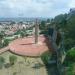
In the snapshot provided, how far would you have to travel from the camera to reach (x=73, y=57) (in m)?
20.7

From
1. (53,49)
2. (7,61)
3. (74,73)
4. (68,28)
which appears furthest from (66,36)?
(74,73)

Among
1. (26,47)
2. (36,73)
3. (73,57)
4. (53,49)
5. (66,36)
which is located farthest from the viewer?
(26,47)

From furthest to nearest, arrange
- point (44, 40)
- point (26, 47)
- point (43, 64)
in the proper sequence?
point (44, 40), point (26, 47), point (43, 64)

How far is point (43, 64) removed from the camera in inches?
982

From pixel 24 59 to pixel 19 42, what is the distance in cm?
854

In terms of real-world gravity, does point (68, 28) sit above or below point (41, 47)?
above

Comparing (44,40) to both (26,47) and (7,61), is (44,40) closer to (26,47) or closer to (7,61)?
(26,47)

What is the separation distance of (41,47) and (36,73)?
8.83 m

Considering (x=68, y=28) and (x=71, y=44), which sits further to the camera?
(x=68, y=28)

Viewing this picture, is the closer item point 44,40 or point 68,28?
point 68,28

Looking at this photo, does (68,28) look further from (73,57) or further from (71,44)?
(73,57)

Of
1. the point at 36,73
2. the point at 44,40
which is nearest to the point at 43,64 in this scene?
the point at 36,73

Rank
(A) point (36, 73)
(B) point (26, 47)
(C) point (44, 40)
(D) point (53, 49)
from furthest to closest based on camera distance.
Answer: (C) point (44, 40), (B) point (26, 47), (D) point (53, 49), (A) point (36, 73)

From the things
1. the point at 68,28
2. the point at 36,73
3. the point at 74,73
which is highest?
the point at 68,28
